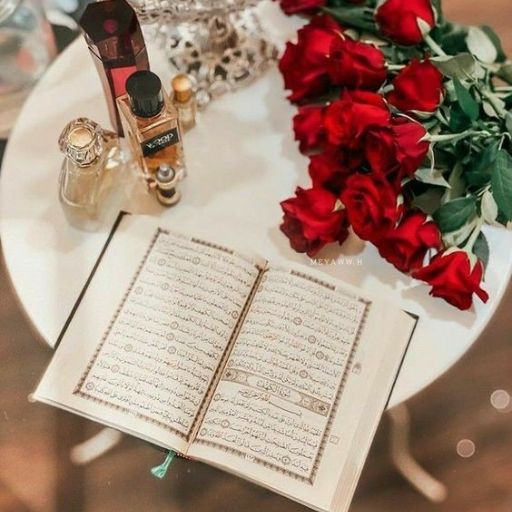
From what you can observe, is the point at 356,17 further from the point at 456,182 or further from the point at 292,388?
the point at 292,388

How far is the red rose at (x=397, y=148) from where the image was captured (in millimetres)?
722

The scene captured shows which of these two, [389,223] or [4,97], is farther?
[4,97]

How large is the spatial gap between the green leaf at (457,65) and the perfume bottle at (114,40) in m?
0.30

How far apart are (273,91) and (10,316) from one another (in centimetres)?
40

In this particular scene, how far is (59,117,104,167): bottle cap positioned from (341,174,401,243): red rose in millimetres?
250

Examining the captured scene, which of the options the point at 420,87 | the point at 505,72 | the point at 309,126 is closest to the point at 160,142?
the point at 309,126

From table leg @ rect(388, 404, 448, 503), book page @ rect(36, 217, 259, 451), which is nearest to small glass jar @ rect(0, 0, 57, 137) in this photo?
book page @ rect(36, 217, 259, 451)

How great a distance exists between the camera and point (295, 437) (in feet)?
2.42

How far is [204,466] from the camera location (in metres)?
0.77

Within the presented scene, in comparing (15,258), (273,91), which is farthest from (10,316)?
(273,91)

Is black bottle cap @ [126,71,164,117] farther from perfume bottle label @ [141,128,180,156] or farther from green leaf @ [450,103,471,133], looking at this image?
→ green leaf @ [450,103,471,133]

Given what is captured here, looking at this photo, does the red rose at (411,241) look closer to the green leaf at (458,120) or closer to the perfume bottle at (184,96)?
the green leaf at (458,120)

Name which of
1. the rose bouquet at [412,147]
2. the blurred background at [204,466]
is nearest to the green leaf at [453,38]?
the rose bouquet at [412,147]

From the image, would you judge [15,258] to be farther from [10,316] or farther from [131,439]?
[131,439]
